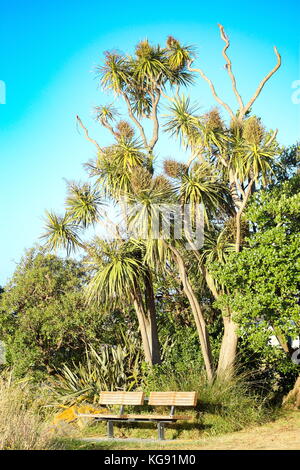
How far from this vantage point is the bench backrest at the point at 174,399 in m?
9.16

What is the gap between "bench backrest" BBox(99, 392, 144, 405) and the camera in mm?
9602

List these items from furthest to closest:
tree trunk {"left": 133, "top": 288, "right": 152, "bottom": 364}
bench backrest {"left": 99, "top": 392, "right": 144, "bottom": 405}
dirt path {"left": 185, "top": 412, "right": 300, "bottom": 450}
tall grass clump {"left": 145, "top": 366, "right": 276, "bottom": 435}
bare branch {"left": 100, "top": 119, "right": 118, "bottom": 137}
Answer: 1. bare branch {"left": 100, "top": 119, "right": 118, "bottom": 137}
2. tree trunk {"left": 133, "top": 288, "right": 152, "bottom": 364}
3. tall grass clump {"left": 145, "top": 366, "right": 276, "bottom": 435}
4. bench backrest {"left": 99, "top": 392, "right": 144, "bottom": 405}
5. dirt path {"left": 185, "top": 412, "right": 300, "bottom": 450}

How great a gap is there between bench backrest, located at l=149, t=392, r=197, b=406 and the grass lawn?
57 centimetres

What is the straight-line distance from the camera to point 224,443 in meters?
8.52

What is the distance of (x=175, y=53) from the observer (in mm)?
13938

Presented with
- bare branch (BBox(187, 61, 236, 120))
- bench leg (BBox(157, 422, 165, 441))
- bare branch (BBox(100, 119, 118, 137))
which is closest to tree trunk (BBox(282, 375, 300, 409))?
bench leg (BBox(157, 422, 165, 441))

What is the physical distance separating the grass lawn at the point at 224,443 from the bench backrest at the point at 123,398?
23.3 inches

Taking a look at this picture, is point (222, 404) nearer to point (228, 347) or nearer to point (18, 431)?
point (228, 347)

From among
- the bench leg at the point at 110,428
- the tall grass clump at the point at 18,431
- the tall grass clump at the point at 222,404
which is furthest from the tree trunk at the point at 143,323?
the tall grass clump at the point at 18,431

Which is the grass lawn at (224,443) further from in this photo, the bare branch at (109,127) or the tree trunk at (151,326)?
the bare branch at (109,127)

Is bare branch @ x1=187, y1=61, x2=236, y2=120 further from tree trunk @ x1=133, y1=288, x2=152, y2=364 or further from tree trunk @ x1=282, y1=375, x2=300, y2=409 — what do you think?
tree trunk @ x1=282, y1=375, x2=300, y2=409
